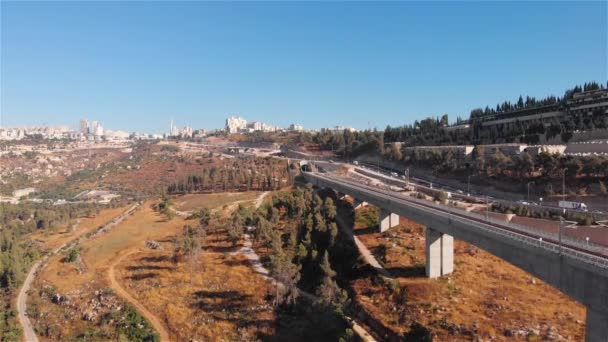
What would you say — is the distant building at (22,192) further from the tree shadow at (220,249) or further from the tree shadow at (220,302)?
the tree shadow at (220,302)

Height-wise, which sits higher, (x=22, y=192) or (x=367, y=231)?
(x=367, y=231)

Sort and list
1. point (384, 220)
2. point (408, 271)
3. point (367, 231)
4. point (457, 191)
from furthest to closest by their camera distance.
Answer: point (457, 191) → point (367, 231) → point (384, 220) → point (408, 271)

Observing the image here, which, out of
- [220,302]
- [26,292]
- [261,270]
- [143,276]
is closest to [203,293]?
[220,302]

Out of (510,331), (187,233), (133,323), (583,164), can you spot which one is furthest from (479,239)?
(583,164)

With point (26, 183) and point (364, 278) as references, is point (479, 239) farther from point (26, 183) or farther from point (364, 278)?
point (26, 183)

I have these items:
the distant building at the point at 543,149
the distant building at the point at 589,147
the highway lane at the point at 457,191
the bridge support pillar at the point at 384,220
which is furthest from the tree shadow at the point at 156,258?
the distant building at the point at 589,147

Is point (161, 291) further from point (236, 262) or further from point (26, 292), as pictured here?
point (26, 292)

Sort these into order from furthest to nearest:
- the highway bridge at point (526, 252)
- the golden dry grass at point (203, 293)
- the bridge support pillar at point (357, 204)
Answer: the bridge support pillar at point (357, 204) < the golden dry grass at point (203, 293) < the highway bridge at point (526, 252)
